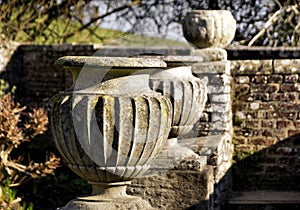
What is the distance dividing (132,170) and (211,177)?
125 cm

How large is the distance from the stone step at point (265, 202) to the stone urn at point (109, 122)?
6.13ft

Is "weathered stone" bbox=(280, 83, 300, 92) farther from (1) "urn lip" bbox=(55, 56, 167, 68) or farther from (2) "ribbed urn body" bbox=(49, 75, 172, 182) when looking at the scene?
(1) "urn lip" bbox=(55, 56, 167, 68)

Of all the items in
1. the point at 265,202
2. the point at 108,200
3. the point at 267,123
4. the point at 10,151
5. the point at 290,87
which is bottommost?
the point at 265,202

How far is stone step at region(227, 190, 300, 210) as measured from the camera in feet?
20.5

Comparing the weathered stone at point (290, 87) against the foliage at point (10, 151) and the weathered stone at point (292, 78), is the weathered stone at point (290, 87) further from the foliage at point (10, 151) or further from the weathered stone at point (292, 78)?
the foliage at point (10, 151)

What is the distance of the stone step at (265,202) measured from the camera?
246 inches

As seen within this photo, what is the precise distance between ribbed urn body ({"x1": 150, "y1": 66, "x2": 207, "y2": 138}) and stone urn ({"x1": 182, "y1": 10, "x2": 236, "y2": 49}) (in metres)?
0.76

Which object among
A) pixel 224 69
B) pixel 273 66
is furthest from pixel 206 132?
pixel 273 66

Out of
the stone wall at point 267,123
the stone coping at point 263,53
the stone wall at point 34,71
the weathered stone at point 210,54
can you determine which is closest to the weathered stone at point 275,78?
the stone wall at point 267,123

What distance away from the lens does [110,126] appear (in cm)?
441

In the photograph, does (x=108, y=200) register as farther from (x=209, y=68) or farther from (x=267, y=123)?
(x=267, y=123)

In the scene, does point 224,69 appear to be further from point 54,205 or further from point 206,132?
point 54,205

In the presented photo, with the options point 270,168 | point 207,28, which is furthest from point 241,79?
point 270,168

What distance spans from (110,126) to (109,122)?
3cm
